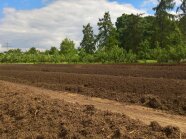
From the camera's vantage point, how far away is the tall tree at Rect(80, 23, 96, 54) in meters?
88.4

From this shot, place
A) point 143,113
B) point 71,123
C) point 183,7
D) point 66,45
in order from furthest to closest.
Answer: point 66,45 < point 183,7 < point 143,113 < point 71,123

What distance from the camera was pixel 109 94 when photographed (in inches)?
651

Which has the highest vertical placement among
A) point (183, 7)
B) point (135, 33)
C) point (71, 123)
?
point (183, 7)

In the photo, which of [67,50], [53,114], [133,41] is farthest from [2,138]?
[67,50]

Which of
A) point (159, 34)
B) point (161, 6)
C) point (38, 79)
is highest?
point (161, 6)

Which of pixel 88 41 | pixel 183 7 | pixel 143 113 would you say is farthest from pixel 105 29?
pixel 143 113

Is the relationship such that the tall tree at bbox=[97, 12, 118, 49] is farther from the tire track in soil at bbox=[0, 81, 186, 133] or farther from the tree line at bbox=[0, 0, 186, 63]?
the tire track in soil at bbox=[0, 81, 186, 133]

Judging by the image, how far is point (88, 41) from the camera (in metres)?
89.1

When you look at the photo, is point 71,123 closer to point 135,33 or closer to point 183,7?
point 183,7

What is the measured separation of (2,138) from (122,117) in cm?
275

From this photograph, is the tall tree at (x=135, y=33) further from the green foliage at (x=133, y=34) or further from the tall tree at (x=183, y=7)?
the tall tree at (x=183, y=7)

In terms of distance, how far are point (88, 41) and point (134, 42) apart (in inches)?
580

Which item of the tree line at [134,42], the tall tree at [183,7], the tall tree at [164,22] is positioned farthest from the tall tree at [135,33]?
the tall tree at [183,7]

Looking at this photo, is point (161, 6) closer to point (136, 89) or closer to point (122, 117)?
point (136, 89)
